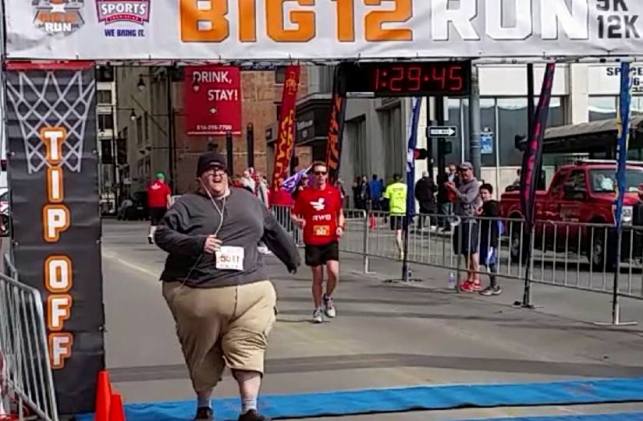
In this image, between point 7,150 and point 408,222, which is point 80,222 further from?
point 408,222

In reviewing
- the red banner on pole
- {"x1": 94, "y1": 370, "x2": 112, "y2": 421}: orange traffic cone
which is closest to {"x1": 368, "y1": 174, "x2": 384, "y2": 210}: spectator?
the red banner on pole

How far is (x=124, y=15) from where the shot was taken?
8.45m

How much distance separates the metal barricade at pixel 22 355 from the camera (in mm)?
7484

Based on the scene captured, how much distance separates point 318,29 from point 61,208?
7.84ft

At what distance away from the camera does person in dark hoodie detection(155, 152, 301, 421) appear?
7719mm

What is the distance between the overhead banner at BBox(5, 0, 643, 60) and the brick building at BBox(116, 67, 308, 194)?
135 feet

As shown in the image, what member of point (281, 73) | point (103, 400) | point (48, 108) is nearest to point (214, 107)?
point (281, 73)

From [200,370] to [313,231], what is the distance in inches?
209

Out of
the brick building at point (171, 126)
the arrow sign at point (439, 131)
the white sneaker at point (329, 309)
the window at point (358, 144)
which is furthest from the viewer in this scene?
the brick building at point (171, 126)

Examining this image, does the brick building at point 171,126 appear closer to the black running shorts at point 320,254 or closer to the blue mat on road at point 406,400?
the black running shorts at point 320,254

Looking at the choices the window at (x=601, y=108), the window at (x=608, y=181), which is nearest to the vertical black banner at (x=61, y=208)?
the window at (x=608, y=181)

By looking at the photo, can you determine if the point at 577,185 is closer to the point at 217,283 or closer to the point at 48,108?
the point at 217,283

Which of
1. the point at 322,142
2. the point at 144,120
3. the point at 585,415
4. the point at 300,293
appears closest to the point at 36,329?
the point at 585,415

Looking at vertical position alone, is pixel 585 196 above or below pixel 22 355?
above
